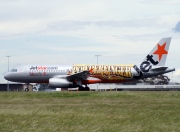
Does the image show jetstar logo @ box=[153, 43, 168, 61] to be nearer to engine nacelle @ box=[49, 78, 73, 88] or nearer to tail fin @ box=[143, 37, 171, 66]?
tail fin @ box=[143, 37, 171, 66]

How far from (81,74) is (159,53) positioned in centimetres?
1131

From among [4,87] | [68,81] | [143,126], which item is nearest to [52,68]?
[68,81]

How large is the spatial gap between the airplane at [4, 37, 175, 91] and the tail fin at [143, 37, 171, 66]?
28.9 inches

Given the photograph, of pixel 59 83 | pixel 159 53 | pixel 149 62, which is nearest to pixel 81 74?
pixel 59 83

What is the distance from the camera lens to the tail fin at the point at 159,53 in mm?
62938

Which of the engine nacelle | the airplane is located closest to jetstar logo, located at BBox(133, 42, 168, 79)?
the airplane

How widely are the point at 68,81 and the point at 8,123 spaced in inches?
1667

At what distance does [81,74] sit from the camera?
193 ft

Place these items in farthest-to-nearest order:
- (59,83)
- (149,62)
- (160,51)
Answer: (160,51) < (149,62) < (59,83)

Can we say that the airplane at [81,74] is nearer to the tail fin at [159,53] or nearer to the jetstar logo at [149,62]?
the jetstar logo at [149,62]

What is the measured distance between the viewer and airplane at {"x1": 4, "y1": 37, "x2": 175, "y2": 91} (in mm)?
59844

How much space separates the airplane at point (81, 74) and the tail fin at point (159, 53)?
73 cm

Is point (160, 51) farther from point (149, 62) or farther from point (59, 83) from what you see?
point (59, 83)

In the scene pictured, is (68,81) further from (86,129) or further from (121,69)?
(86,129)
